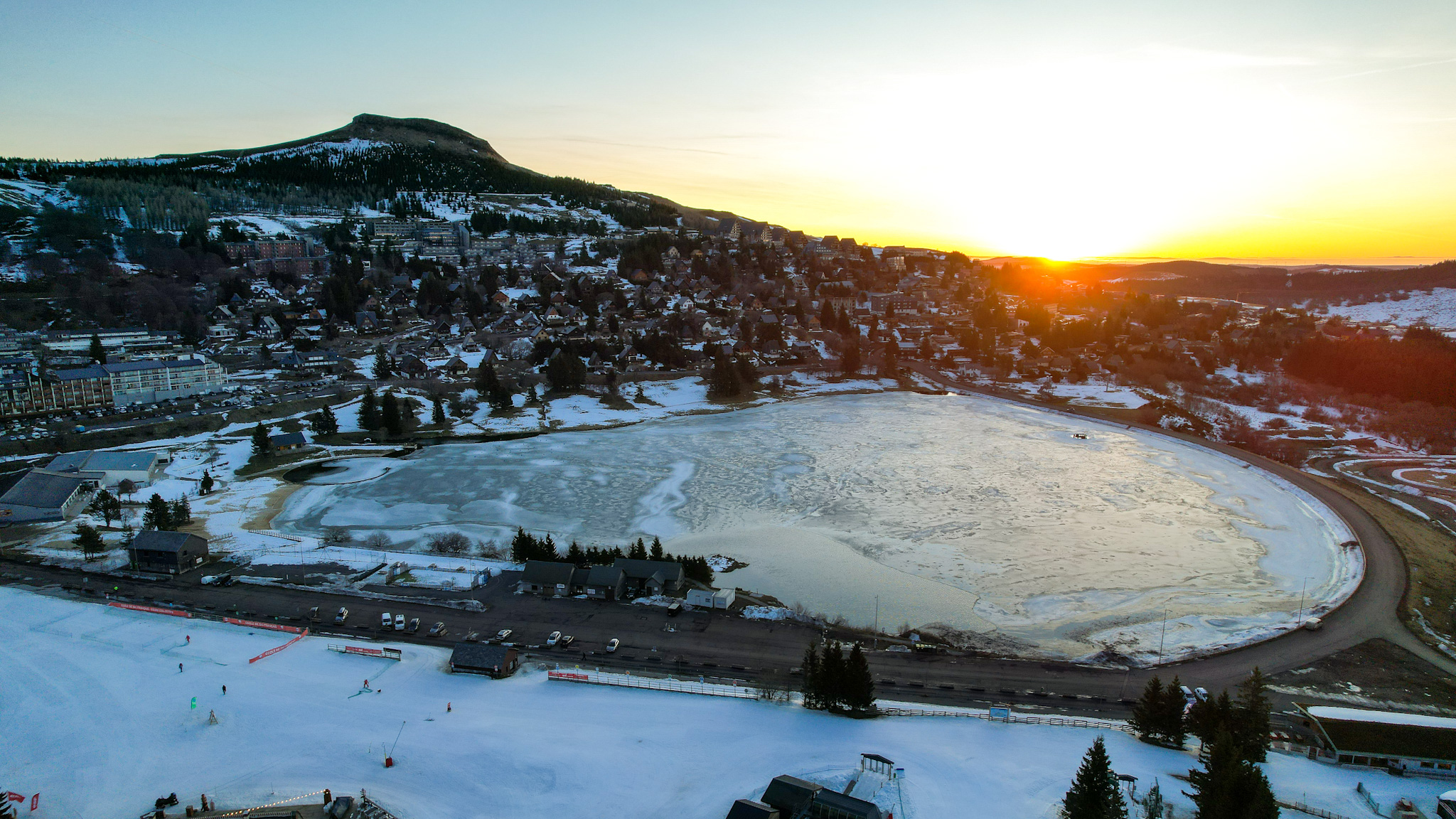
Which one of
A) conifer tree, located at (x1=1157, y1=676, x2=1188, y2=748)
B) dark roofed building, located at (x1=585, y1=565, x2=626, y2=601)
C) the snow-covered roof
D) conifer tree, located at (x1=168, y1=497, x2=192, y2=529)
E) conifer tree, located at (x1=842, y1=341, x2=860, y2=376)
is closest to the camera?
conifer tree, located at (x1=1157, y1=676, x2=1188, y2=748)

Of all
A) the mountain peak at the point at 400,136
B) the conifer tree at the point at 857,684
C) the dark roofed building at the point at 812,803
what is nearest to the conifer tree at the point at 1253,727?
the conifer tree at the point at 857,684

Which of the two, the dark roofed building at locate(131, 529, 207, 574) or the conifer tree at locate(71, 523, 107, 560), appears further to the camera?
the conifer tree at locate(71, 523, 107, 560)

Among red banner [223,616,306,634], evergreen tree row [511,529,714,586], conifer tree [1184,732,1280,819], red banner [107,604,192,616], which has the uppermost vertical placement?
conifer tree [1184,732,1280,819]

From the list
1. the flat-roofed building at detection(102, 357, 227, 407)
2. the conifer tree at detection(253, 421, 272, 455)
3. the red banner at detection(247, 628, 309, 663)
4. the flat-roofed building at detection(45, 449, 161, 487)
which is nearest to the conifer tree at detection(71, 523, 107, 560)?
the flat-roofed building at detection(45, 449, 161, 487)

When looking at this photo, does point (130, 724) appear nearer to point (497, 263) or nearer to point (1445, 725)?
point (1445, 725)

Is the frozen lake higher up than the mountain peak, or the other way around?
the mountain peak

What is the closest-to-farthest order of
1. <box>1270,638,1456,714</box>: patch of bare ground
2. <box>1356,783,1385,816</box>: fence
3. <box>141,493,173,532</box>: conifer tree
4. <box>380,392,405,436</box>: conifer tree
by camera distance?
<box>1356,783,1385,816</box>: fence
<box>1270,638,1456,714</box>: patch of bare ground
<box>141,493,173,532</box>: conifer tree
<box>380,392,405,436</box>: conifer tree

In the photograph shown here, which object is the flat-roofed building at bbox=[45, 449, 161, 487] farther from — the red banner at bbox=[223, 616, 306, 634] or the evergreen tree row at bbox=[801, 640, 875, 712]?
the evergreen tree row at bbox=[801, 640, 875, 712]
